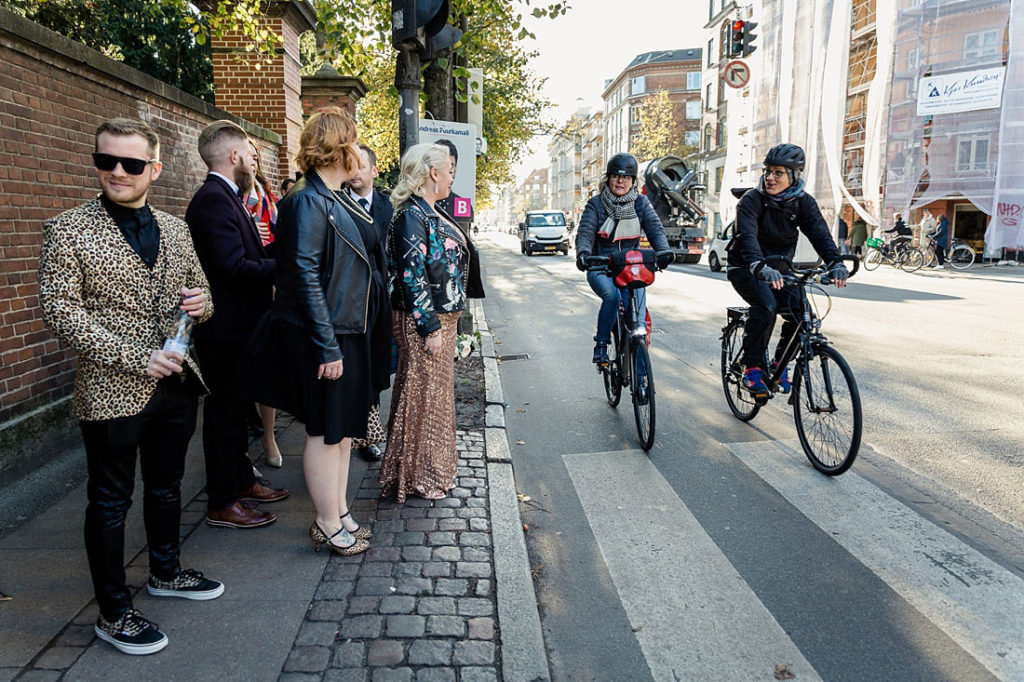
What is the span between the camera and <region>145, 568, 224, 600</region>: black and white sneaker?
2957 millimetres

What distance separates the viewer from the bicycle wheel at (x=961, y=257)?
21828mm

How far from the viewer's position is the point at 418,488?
13.3ft

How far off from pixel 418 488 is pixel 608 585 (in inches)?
49.5

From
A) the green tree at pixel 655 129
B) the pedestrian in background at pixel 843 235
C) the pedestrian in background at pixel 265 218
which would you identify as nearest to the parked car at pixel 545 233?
the pedestrian in background at pixel 843 235

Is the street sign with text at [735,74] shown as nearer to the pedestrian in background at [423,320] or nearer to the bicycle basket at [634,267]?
the bicycle basket at [634,267]

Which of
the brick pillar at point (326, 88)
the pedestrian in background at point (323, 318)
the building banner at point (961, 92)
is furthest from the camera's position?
the building banner at point (961, 92)

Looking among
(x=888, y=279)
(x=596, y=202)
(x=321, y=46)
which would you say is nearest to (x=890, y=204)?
(x=888, y=279)

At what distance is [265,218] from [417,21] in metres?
1.79

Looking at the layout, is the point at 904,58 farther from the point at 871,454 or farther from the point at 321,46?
the point at 871,454

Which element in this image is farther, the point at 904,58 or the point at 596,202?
the point at 904,58

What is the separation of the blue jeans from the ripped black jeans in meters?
3.53

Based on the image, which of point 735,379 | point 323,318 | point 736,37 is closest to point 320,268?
point 323,318

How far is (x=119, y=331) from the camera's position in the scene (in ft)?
8.52

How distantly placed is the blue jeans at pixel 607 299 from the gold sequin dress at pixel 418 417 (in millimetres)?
1941
